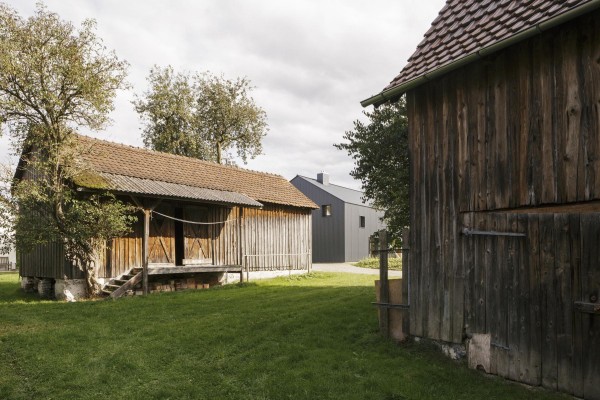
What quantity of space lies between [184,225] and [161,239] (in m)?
1.23

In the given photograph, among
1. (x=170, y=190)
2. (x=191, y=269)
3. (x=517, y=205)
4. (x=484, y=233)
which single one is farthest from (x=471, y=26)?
(x=191, y=269)

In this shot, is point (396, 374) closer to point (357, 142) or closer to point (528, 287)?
point (528, 287)

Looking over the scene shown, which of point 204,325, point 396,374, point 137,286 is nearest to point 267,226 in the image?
point 137,286

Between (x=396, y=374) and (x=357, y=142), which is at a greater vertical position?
(x=357, y=142)

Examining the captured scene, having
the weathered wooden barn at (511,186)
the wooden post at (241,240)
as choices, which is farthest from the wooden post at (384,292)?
the wooden post at (241,240)

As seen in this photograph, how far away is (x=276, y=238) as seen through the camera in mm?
22156

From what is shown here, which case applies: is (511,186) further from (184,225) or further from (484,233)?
(184,225)

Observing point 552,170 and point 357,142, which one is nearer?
point 552,170

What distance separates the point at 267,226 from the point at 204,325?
39.2ft

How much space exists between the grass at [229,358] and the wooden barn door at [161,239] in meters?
4.52

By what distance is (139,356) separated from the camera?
25.9ft

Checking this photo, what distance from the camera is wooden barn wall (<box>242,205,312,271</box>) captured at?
20750 mm

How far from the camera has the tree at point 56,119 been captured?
13359mm

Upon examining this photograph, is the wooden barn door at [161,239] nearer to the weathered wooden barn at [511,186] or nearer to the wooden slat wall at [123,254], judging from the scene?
the wooden slat wall at [123,254]
